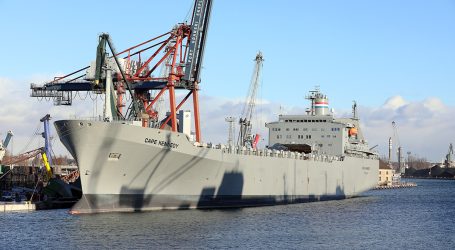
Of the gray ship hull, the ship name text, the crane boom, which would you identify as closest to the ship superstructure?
the gray ship hull

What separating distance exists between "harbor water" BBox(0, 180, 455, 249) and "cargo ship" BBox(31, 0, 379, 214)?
1.64 m

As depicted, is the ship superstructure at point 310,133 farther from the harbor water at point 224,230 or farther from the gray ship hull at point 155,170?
the harbor water at point 224,230

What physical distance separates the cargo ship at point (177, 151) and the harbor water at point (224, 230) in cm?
164

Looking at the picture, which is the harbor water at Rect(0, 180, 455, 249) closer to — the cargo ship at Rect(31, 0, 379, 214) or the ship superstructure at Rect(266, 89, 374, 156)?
the cargo ship at Rect(31, 0, 379, 214)

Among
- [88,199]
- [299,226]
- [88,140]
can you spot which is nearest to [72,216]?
[88,199]

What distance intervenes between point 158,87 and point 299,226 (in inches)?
752

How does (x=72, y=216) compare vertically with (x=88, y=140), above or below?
below

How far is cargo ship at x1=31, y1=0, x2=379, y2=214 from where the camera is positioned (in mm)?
42156

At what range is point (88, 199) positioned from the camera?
42.1m

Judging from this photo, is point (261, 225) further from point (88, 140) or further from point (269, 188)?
point (269, 188)

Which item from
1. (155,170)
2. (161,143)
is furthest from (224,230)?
(161,143)

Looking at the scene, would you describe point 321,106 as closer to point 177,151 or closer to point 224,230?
point 177,151

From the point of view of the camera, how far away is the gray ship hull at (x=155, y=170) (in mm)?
42000

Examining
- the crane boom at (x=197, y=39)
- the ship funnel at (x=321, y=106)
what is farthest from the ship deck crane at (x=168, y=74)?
the ship funnel at (x=321, y=106)
